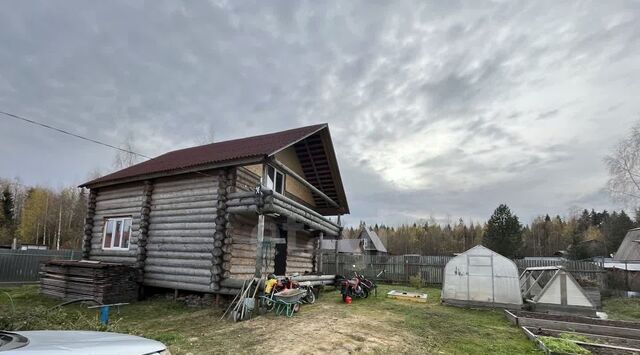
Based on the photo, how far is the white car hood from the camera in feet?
9.05

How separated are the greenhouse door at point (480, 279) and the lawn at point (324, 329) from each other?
1.21m

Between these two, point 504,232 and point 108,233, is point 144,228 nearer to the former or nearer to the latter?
point 108,233

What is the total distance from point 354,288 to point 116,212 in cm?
1094

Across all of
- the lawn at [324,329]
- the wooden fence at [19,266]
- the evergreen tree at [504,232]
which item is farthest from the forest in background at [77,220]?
the lawn at [324,329]

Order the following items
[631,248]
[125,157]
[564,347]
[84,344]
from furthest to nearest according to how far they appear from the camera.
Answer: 1. [125,157]
2. [631,248]
3. [564,347]
4. [84,344]

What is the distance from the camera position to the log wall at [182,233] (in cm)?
1273

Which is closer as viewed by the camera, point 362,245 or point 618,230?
point 618,230

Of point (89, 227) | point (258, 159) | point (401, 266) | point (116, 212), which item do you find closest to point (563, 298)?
point (258, 159)

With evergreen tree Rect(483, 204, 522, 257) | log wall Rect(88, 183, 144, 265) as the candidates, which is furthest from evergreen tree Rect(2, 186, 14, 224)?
evergreen tree Rect(483, 204, 522, 257)

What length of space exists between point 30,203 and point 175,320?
5330 cm

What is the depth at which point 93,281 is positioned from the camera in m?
12.8

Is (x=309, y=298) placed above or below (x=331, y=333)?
below

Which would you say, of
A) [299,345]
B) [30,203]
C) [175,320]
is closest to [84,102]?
[175,320]

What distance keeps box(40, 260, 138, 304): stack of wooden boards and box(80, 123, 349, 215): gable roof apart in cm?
374
